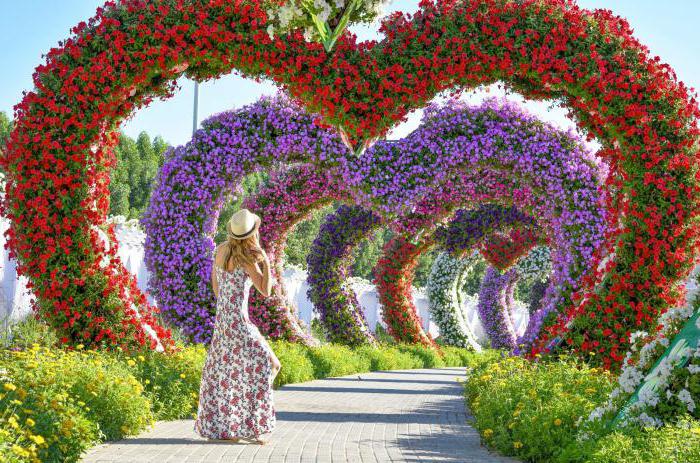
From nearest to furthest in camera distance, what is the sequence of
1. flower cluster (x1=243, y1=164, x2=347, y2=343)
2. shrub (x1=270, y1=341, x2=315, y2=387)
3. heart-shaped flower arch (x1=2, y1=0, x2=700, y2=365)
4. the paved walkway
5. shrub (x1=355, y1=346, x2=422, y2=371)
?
1. the paved walkway
2. heart-shaped flower arch (x1=2, y1=0, x2=700, y2=365)
3. shrub (x1=270, y1=341, x2=315, y2=387)
4. flower cluster (x1=243, y1=164, x2=347, y2=343)
5. shrub (x1=355, y1=346, x2=422, y2=371)

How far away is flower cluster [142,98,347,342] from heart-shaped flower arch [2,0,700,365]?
12.9 ft

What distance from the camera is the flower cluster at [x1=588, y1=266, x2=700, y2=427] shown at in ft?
17.6

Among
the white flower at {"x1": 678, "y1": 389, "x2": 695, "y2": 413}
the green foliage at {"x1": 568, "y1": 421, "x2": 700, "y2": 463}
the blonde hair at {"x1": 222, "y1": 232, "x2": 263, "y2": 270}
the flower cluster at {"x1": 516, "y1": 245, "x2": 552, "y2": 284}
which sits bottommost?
the green foliage at {"x1": 568, "y1": 421, "x2": 700, "y2": 463}

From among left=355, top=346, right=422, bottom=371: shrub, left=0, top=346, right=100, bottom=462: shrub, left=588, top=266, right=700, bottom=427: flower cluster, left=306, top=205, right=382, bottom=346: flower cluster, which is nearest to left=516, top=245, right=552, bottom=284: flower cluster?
left=355, top=346, right=422, bottom=371: shrub

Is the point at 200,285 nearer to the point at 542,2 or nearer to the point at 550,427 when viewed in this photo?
the point at 542,2

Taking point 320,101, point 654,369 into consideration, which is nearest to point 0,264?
point 320,101

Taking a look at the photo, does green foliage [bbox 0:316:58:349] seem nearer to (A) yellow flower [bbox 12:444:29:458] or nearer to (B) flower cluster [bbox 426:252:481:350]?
(A) yellow flower [bbox 12:444:29:458]

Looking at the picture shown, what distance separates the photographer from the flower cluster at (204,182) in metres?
13.1

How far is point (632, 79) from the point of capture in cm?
883

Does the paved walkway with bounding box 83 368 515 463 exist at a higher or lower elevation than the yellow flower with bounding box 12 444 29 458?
lower

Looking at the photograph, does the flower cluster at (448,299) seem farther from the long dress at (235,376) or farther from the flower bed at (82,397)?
the long dress at (235,376)

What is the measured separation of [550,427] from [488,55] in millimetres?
4023

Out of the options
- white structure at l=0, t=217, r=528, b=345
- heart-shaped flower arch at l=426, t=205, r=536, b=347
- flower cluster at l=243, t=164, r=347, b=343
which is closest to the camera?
white structure at l=0, t=217, r=528, b=345

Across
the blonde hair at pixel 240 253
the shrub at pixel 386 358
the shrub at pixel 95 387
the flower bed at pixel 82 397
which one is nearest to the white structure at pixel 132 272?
the shrub at pixel 386 358
